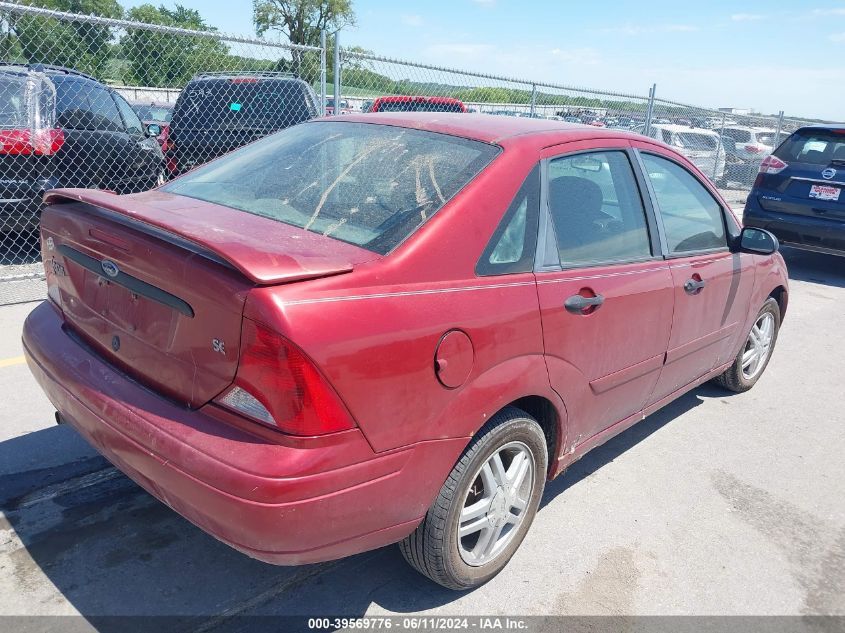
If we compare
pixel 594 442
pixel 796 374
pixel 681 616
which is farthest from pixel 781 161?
pixel 681 616

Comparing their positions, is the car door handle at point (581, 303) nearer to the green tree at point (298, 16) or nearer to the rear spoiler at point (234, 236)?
the rear spoiler at point (234, 236)

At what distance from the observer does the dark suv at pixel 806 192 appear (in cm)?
821

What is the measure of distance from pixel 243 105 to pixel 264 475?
728cm

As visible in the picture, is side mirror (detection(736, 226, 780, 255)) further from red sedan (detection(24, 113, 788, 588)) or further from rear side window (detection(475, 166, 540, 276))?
A: rear side window (detection(475, 166, 540, 276))

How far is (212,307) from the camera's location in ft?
6.68

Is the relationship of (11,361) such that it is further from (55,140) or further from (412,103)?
(412,103)

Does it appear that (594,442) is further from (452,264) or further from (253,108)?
(253,108)

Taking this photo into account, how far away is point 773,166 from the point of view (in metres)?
8.83

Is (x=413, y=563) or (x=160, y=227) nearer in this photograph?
(x=160, y=227)

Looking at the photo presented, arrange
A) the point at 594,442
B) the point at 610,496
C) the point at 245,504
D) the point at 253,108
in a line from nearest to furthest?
the point at 245,504
the point at 594,442
the point at 610,496
the point at 253,108

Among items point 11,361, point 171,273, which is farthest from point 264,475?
point 11,361

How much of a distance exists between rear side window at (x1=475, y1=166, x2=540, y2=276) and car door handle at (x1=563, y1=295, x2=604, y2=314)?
24 centimetres

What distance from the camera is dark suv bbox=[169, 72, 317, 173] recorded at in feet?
26.9

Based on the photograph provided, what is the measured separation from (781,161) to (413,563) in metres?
8.25
